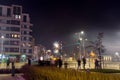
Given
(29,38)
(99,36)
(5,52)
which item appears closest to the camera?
(99,36)

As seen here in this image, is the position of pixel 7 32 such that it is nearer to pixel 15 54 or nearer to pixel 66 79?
pixel 15 54

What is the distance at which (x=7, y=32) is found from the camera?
4537 inches

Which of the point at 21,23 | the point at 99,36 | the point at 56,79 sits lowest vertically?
the point at 56,79

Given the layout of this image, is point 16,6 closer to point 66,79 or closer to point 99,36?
point 99,36

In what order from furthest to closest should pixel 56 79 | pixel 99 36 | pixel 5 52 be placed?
pixel 5 52 → pixel 99 36 → pixel 56 79

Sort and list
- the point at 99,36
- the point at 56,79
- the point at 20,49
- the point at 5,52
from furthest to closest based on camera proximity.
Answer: the point at 20,49 < the point at 5,52 < the point at 99,36 < the point at 56,79

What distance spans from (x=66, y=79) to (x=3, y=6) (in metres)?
115

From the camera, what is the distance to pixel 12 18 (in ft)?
383

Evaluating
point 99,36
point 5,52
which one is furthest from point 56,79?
point 5,52

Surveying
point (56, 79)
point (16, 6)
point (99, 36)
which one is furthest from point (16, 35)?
point (56, 79)

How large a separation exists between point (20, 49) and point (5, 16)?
15762mm

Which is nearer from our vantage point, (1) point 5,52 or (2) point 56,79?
(2) point 56,79

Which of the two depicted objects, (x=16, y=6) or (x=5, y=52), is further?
(x=16, y=6)

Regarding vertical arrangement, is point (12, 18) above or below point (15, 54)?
above
